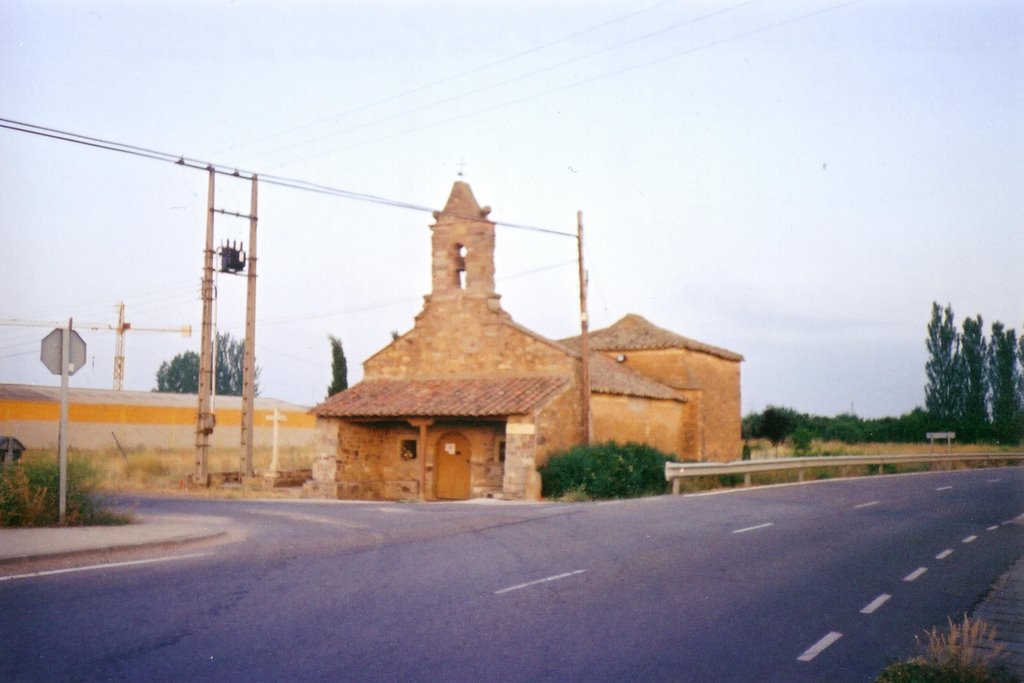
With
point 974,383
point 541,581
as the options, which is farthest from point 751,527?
point 974,383

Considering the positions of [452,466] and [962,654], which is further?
[452,466]

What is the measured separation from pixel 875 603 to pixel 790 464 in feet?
A: 68.4

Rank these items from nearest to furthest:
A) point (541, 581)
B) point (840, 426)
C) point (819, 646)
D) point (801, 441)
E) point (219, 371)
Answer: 1. point (819, 646)
2. point (541, 581)
3. point (801, 441)
4. point (840, 426)
5. point (219, 371)

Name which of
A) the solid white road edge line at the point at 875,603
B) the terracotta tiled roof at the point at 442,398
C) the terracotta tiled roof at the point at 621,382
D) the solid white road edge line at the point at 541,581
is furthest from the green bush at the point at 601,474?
the solid white road edge line at the point at 875,603

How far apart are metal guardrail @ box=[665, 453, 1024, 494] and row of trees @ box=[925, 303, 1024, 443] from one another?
9.47 metres

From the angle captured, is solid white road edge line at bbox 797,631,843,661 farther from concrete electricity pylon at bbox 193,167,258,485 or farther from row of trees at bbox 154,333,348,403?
row of trees at bbox 154,333,348,403

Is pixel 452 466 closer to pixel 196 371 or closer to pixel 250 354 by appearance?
pixel 250 354

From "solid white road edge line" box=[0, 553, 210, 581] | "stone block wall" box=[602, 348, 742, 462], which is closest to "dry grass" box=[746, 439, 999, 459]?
"stone block wall" box=[602, 348, 742, 462]

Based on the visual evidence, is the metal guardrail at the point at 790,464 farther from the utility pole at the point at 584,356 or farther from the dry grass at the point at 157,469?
the dry grass at the point at 157,469

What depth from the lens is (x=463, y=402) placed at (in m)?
28.1

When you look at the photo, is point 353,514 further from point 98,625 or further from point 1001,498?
point 1001,498

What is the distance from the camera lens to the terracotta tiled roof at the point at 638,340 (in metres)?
37.1

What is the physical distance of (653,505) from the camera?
66.4 feet

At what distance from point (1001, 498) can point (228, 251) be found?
24640 millimetres
